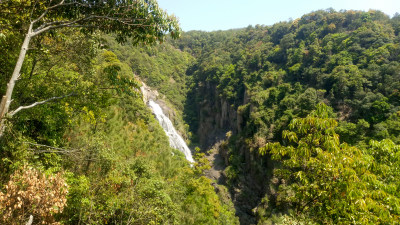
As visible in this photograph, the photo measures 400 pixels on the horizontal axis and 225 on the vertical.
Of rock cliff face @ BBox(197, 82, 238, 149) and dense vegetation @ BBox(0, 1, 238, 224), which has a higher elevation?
dense vegetation @ BBox(0, 1, 238, 224)

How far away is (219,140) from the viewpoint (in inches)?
1891

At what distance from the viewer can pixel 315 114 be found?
394 centimetres

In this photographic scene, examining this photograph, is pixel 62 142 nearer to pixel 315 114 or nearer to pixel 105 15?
pixel 105 15

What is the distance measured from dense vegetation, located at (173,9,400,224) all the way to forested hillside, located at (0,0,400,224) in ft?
0.16

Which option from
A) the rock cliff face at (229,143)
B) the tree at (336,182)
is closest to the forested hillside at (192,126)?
the tree at (336,182)

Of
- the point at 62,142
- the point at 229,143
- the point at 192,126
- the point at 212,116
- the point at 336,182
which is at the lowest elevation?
the point at 192,126

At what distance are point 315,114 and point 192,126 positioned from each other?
5375cm

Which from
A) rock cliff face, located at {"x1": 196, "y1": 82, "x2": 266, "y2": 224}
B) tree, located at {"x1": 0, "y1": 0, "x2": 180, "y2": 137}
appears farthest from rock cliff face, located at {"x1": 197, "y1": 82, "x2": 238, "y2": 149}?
tree, located at {"x1": 0, "y1": 0, "x2": 180, "y2": 137}

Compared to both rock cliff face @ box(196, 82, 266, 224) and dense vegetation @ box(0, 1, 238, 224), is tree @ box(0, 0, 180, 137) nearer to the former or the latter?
dense vegetation @ box(0, 1, 238, 224)

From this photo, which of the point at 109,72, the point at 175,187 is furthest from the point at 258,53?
the point at 109,72

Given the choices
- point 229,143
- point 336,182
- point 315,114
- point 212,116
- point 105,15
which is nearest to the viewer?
point 336,182

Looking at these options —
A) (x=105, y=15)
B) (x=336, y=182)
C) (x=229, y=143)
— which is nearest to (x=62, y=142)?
(x=105, y=15)

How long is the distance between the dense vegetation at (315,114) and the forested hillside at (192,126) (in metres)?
0.05

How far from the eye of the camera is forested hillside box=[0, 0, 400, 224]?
11.1ft
